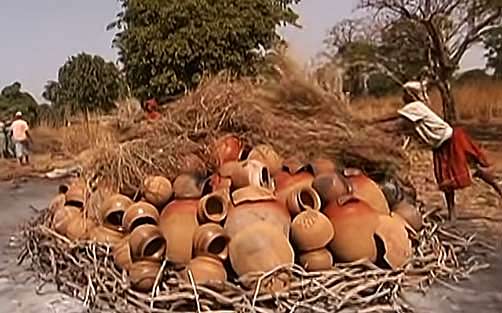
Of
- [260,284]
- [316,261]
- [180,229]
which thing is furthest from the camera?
[180,229]

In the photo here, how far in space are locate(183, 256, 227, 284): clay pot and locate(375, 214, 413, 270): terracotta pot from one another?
33.9 inches

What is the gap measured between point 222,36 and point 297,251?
8692mm

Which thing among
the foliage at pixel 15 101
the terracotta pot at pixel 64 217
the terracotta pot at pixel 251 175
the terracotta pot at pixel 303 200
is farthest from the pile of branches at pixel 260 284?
the foliage at pixel 15 101

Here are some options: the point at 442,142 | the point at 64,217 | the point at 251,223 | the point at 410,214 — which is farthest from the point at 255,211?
the point at 442,142

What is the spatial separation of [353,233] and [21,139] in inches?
362

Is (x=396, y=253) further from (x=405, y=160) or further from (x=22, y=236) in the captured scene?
(x=22, y=236)

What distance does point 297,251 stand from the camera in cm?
350

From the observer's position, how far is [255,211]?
3459 millimetres

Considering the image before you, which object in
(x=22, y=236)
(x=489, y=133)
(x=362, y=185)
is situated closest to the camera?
(x=362, y=185)

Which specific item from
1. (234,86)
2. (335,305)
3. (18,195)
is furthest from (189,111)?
(18,195)

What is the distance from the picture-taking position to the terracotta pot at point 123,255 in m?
3.49

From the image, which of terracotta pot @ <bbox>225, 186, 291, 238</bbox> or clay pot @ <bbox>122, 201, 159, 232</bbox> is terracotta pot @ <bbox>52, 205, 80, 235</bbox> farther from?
terracotta pot @ <bbox>225, 186, 291, 238</bbox>

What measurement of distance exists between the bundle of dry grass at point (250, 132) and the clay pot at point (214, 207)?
439 millimetres

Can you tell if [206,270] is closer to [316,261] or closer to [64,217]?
[316,261]
